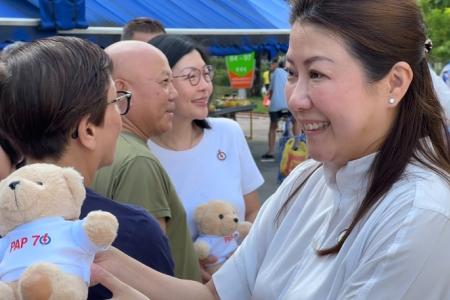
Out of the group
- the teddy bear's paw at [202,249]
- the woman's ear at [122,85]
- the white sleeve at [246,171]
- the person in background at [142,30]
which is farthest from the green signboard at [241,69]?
the woman's ear at [122,85]

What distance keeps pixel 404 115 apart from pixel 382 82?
11 cm

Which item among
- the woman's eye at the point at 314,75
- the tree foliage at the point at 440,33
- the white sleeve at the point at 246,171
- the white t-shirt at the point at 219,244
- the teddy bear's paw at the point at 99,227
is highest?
the woman's eye at the point at 314,75

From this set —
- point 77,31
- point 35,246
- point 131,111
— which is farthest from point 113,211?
point 77,31

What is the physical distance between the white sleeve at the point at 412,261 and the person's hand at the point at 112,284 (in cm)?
53

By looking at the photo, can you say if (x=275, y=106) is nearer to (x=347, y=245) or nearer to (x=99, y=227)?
(x=347, y=245)

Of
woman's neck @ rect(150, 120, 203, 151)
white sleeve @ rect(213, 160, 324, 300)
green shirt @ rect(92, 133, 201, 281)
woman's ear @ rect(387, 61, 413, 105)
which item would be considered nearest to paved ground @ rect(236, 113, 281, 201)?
woman's neck @ rect(150, 120, 203, 151)

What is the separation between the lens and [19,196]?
147 centimetres

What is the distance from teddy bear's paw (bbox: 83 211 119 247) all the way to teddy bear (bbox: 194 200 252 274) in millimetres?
1585

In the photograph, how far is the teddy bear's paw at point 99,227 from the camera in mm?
1490

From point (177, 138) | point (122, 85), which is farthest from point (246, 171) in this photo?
point (122, 85)

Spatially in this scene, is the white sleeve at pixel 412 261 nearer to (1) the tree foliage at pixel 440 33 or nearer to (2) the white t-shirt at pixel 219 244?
(2) the white t-shirt at pixel 219 244

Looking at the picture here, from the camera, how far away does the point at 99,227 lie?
1490mm

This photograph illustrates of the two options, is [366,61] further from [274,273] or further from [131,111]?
[131,111]

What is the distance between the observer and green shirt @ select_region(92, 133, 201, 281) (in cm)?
243
